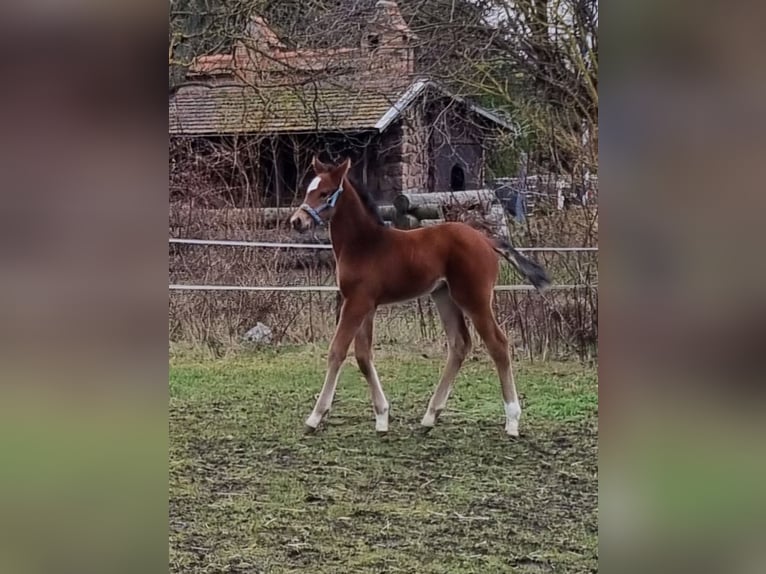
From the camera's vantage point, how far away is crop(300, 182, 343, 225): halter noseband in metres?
2.56

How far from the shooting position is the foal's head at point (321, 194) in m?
2.55

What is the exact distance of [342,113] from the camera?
2543 millimetres

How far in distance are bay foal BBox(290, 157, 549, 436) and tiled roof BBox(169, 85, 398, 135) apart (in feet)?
0.48

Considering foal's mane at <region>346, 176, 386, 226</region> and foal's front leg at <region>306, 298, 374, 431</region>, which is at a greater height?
foal's mane at <region>346, 176, 386, 226</region>

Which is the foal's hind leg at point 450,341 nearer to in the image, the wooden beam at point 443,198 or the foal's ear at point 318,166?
the wooden beam at point 443,198

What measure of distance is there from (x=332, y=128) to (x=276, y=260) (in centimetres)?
47

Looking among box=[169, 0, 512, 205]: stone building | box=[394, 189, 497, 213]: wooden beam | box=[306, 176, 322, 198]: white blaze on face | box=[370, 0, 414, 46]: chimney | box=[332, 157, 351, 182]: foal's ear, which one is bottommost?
box=[394, 189, 497, 213]: wooden beam

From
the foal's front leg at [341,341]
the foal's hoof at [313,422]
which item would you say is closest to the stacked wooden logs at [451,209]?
the foal's front leg at [341,341]

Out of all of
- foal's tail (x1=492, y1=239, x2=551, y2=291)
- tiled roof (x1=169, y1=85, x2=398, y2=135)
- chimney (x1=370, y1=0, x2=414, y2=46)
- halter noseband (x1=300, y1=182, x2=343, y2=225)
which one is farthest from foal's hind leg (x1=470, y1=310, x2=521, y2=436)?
chimney (x1=370, y1=0, x2=414, y2=46)

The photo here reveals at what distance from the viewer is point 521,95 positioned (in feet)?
8.04

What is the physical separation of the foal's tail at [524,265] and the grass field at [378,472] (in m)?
0.26

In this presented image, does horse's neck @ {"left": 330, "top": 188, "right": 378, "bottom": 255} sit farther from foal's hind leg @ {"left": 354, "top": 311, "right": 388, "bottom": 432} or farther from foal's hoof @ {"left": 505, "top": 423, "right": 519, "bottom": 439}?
foal's hoof @ {"left": 505, "top": 423, "right": 519, "bottom": 439}
